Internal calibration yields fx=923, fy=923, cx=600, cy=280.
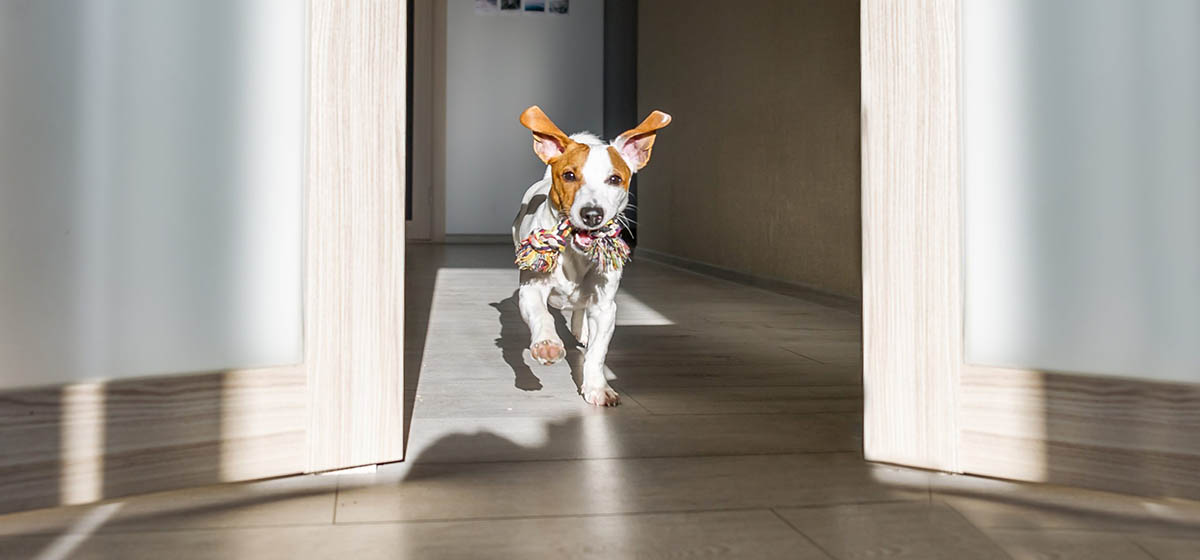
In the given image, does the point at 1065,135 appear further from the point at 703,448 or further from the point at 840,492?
the point at 703,448

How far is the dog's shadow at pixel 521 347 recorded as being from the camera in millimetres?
2121

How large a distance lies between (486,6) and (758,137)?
14.2 feet

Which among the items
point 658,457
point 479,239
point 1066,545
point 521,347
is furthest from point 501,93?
point 1066,545

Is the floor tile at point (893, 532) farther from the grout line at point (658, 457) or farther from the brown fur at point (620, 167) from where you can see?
the brown fur at point (620, 167)

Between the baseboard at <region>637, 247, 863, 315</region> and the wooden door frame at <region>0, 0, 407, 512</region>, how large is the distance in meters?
2.07

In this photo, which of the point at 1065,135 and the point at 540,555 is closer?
the point at 540,555

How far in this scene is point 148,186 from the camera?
115 cm

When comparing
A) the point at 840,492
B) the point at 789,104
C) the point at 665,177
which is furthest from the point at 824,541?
the point at 665,177

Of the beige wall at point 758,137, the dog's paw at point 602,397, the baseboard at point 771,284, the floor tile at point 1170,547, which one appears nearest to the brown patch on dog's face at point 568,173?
the dog's paw at point 602,397

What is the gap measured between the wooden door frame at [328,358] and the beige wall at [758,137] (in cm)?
A: 253

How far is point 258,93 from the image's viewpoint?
4.06ft

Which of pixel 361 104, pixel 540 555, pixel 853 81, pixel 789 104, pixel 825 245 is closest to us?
pixel 540 555

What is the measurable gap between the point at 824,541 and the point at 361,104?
83 cm

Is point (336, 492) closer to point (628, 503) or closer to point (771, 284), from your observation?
point (628, 503)
